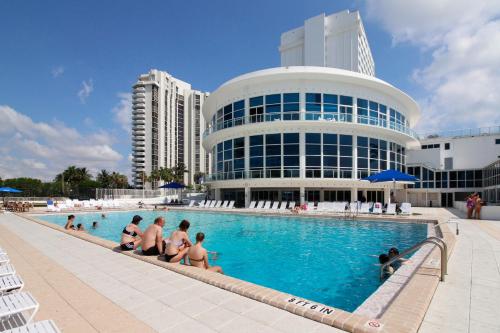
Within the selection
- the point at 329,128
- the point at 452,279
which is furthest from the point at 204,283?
the point at 329,128

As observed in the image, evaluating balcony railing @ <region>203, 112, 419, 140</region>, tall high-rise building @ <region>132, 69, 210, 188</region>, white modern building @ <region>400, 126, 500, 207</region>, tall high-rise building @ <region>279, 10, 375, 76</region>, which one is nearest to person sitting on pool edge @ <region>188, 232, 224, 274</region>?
balcony railing @ <region>203, 112, 419, 140</region>

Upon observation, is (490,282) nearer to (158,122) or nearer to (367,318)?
(367,318)

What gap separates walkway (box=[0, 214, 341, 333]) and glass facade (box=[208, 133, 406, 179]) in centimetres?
1846

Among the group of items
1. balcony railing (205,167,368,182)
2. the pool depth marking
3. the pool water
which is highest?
balcony railing (205,167,368,182)

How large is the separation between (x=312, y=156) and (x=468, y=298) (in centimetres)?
1983

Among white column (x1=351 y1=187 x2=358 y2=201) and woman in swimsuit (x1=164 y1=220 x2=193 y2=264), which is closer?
woman in swimsuit (x1=164 y1=220 x2=193 y2=264)

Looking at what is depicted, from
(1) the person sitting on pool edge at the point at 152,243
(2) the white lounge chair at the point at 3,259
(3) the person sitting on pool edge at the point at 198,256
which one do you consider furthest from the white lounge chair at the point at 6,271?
(3) the person sitting on pool edge at the point at 198,256

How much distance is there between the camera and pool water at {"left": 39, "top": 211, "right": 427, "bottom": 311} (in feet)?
19.6

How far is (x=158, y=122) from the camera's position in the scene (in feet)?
331

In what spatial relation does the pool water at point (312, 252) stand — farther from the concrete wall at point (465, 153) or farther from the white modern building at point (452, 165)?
the concrete wall at point (465, 153)

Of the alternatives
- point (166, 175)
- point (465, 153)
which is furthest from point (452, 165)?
point (166, 175)

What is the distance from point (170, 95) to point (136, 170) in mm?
31094

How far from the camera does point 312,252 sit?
8.89 metres

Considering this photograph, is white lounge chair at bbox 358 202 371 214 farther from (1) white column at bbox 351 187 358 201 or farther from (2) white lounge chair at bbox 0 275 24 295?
(2) white lounge chair at bbox 0 275 24 295
